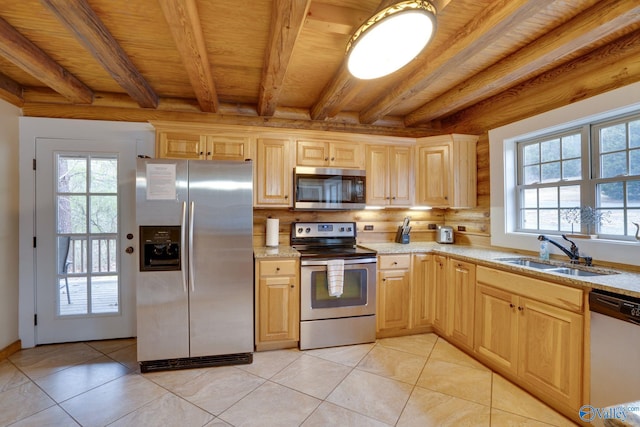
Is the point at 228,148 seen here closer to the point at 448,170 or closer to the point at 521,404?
the point at 448,170

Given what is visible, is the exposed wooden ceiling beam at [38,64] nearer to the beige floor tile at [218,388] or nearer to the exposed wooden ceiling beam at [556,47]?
the beige floor tile at [218,388]

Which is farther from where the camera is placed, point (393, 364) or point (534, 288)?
point (393, 364)

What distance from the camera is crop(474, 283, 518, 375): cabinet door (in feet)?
6.83

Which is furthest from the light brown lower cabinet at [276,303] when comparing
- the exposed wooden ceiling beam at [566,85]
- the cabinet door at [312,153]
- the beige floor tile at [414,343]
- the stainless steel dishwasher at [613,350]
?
the exposed wooden ceiling beam at [566,85]

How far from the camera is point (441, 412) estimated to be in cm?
183

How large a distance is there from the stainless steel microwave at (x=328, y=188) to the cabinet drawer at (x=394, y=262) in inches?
24.2

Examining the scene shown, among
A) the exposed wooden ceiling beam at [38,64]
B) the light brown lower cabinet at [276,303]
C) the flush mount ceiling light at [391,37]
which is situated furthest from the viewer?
the light brown lower cabinet at [276,303]

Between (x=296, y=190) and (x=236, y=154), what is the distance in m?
0.69

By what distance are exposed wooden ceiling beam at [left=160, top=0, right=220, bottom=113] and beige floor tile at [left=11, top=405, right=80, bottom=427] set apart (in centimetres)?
244

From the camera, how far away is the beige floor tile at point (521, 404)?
1.77 meters

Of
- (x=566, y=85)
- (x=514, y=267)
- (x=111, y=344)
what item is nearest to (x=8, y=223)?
(x=111, y=344)

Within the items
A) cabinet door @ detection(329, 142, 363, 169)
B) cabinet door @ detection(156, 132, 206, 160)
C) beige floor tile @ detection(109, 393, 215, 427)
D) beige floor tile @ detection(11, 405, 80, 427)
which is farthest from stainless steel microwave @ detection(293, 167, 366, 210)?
beige floor tile @ detection(11, 405, 80, 427)

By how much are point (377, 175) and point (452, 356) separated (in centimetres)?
190

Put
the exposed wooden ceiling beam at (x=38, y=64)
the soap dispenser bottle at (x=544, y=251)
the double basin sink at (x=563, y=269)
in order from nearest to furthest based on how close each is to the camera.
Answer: the exposed wooden ceiling beam at (x=38, y=64) < the double basin sink at (x=563, y=269) < the soap dispenser bottle at (x=544, y=251)
